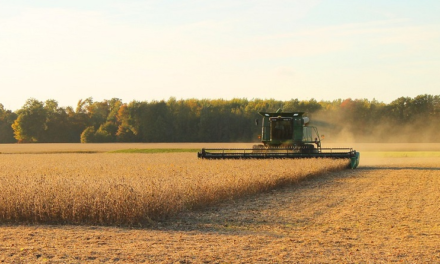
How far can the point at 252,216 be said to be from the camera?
1211 centimetres

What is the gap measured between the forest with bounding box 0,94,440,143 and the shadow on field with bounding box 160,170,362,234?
4084cm

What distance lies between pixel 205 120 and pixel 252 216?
72.5 meters

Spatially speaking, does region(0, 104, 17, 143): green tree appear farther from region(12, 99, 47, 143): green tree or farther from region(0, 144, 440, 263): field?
region(0, 144, 440, 263): field

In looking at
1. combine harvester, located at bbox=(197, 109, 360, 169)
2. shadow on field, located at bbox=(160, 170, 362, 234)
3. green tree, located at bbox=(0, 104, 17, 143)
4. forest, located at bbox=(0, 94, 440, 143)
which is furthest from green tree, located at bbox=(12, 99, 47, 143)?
shadow on field, located at bbox=(160, 170, 362, 234)

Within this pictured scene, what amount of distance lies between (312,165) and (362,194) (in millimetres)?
6320

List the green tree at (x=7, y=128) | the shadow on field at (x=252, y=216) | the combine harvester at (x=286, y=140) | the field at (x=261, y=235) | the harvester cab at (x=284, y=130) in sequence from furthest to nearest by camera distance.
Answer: the green tree at (x=7, y=128) → the harvester cab at (x=284, y=130) → the combine harvester at (x=286, y=140) → the shadow on field at (x=252, y=216) → the field at (x=261, y=235)

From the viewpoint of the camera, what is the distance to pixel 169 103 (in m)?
91.5

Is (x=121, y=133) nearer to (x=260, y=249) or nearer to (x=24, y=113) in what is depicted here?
(x=24, y=113)

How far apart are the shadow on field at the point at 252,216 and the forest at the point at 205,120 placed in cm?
4084

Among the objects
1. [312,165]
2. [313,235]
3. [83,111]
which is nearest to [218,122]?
[83,111]

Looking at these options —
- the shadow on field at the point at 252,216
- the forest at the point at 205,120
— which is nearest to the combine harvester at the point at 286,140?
the shadow on field at the point at 252,216

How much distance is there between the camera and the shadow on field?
35.1 ft

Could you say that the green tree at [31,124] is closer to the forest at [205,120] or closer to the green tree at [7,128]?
the forest at [205,120]

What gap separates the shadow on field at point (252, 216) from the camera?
1070 centimetres
